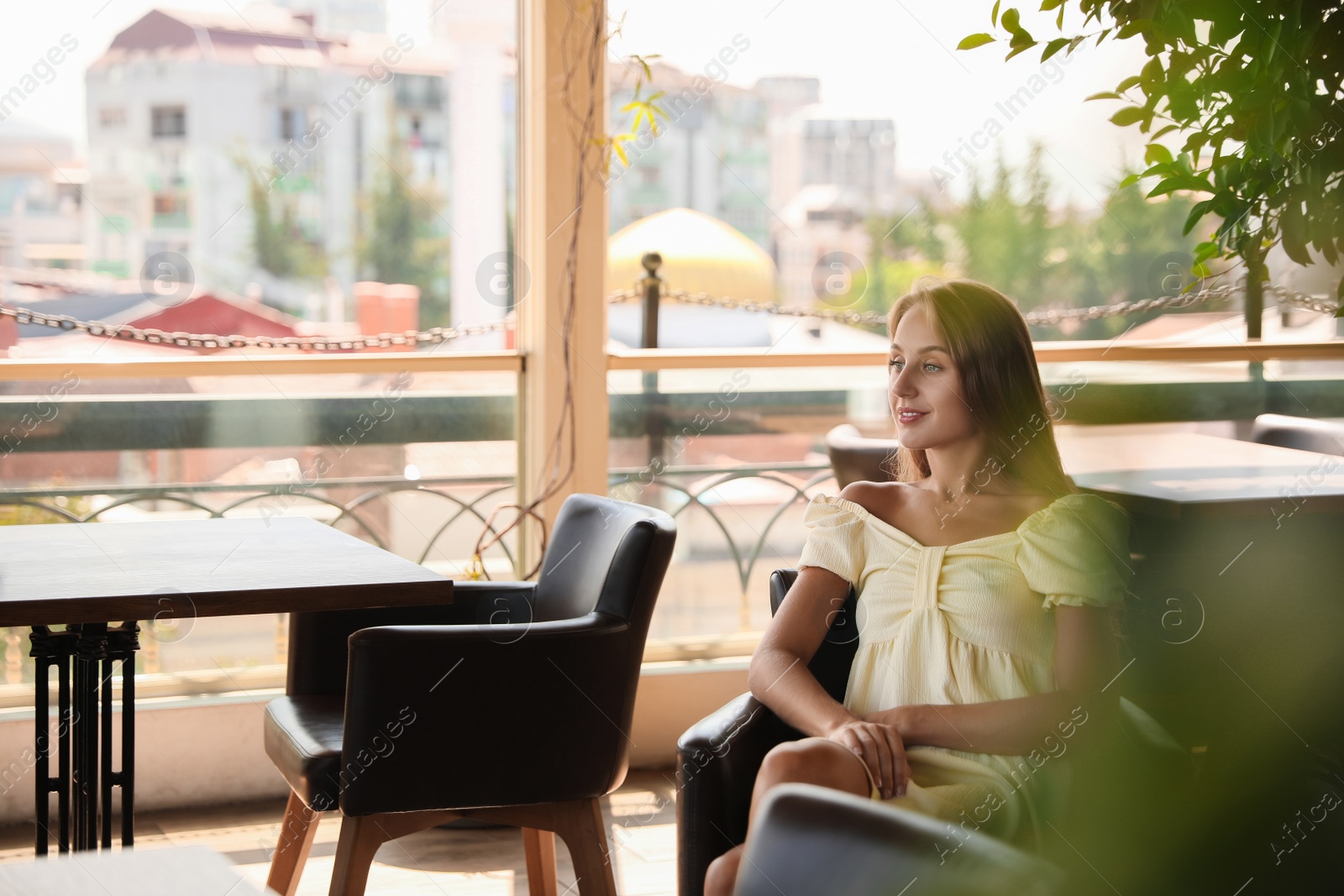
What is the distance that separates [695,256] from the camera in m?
3.68

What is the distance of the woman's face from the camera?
192cm

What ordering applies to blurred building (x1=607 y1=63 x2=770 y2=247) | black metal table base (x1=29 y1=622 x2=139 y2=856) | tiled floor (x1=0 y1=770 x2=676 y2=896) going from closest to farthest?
black metal table base (x1=29 y1=622 x2=139 y2=856), tiled floor (x1=0 y1=770 x2=676 y2=896), blurred building (x1=607 y1=63 x2=770 y2=247)

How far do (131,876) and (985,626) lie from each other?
128cm

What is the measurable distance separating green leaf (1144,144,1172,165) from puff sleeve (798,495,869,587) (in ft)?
2.41

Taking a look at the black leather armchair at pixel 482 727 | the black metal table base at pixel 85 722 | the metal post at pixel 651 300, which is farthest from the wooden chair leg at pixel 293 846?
the metal post at pixel 651 300

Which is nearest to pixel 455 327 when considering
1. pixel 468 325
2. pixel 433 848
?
pixel 468 325

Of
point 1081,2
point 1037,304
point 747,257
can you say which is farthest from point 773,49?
point 1081,2

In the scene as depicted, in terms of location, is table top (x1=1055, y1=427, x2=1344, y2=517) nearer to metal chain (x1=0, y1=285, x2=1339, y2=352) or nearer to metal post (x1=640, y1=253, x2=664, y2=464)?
metal chain (x1=0, y1=285, x2=1339, y2=352)

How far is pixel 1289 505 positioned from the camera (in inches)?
57.5

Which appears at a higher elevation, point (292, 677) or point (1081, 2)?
point (1081, 2)

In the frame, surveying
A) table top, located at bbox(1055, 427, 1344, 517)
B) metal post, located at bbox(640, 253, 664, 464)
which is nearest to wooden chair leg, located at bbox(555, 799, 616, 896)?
table top, located at bbox(1055, 427, 1344, 517)

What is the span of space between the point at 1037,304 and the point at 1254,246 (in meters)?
2.47

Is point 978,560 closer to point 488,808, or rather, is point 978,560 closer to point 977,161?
point 488,808

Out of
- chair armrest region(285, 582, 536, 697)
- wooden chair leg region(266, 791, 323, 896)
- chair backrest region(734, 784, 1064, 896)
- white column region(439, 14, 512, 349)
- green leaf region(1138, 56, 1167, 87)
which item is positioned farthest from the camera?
white column region(439, 14, 512, 349)
